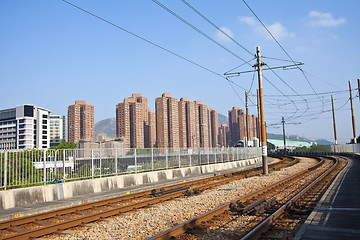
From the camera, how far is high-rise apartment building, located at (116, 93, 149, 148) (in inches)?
6708

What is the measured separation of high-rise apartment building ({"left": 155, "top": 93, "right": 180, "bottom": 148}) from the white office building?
6337cm

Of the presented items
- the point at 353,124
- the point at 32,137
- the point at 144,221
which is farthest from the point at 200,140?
the point at 144,221

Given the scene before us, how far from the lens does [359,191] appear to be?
43.1ft

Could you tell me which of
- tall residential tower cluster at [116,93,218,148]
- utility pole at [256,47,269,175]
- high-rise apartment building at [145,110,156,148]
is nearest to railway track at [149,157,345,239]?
utility pole at [256,47,269,175]

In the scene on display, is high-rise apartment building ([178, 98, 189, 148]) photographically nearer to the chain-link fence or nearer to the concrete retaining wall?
the chain-link fence

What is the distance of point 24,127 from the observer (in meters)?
159

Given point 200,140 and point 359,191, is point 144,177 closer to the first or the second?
point 359,191

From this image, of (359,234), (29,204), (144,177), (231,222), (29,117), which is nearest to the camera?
(359,234)

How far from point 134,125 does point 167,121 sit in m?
26.4

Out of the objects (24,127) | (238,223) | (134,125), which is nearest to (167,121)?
(134,125)

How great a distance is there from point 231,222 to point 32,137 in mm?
171824

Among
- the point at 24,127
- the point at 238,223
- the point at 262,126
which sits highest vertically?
the point at 24,127

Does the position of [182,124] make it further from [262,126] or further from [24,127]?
[262,126]

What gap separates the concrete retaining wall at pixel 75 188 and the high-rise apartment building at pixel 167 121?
409 ft
